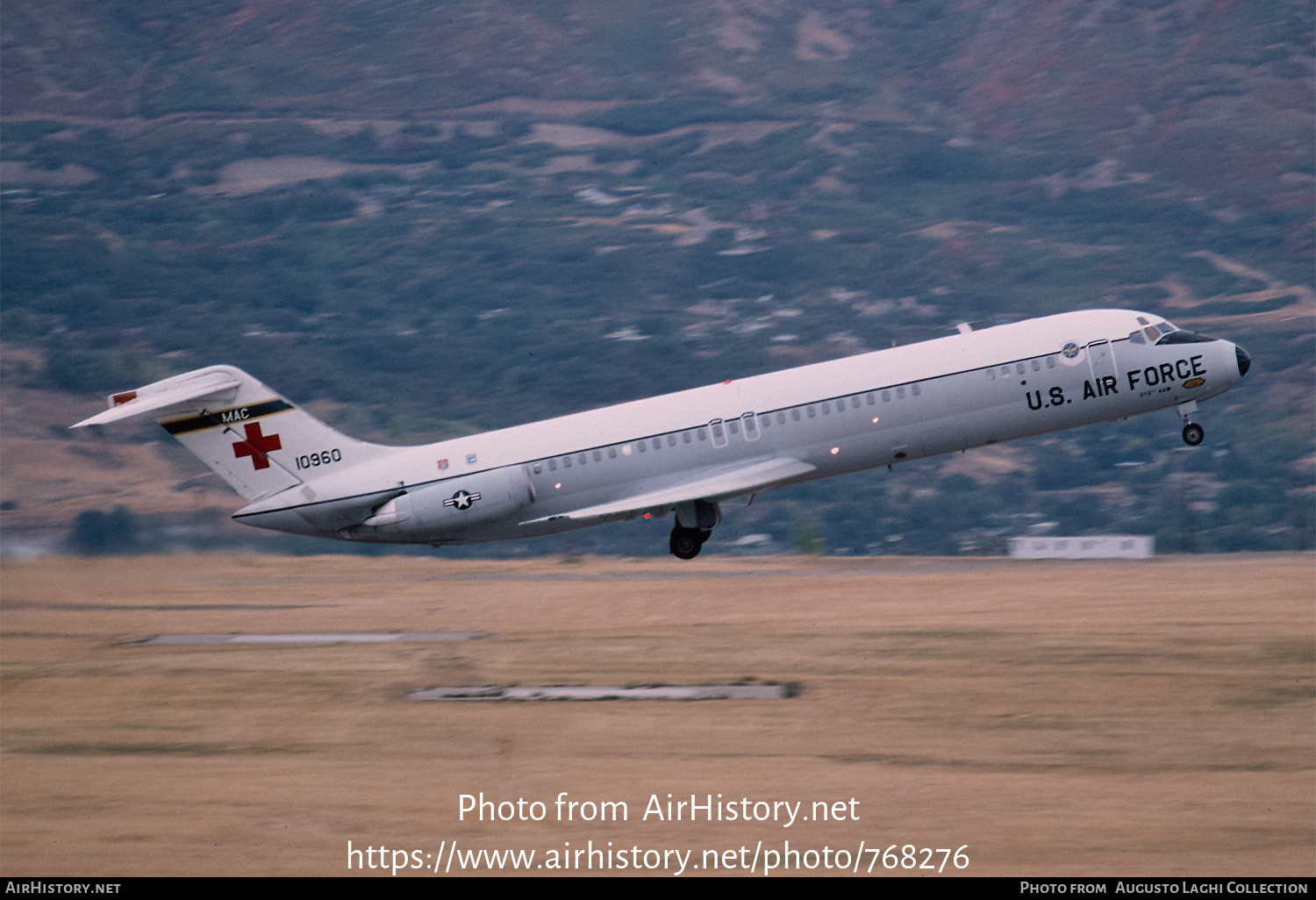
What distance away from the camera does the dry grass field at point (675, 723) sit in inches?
1045

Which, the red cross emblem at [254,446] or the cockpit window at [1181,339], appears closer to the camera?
the cockpit window at [1181,339]

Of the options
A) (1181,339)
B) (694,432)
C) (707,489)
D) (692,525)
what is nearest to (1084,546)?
(1181,339)

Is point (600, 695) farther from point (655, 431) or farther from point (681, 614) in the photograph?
point (681, 614)

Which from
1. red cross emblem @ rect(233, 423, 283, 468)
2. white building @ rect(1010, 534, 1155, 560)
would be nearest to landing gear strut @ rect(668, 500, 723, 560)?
red cross emblem @ rect(233, 423, 283, 468)

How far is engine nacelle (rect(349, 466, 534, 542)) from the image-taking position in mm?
39031

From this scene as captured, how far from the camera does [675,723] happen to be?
3359 cm

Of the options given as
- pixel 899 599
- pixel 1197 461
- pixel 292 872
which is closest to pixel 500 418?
pixel 1197 461

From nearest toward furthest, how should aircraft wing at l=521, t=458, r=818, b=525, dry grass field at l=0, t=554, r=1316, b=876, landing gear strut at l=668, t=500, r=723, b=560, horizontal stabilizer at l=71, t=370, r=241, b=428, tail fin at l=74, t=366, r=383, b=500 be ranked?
dry grass field at l=0, t=554, r=1316, b=876 < horizontal stabilizer at l=71, t=370, r=241, b=428 < aircraft wing at l=521, t=458, r=818, b=525 < tail fin at l=74, t=366, r=383, b=500 < landing gear strut at l=668, t=500, r=723, b=560

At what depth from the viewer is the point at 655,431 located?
38.9m

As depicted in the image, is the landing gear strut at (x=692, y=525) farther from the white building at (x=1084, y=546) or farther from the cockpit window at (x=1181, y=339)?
the white building at (x=1084, y=546)

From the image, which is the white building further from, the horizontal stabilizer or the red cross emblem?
the horizontal stabilizer

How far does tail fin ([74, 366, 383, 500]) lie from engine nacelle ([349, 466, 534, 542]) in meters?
2.03

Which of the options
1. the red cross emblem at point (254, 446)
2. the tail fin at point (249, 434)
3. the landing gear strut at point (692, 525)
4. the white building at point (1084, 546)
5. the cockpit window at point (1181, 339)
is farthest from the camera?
the white building at point (1084, 546)

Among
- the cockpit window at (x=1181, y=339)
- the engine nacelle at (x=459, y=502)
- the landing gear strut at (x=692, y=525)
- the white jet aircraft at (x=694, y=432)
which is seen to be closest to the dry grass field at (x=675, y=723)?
the landing gear strut at (x=692, y=525)
